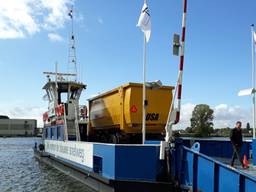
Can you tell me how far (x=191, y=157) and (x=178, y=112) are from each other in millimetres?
1407

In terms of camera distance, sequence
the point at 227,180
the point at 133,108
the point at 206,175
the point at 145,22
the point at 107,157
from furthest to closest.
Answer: the point at 133,108, the point at 145,22, the point at 107,157, the point at 206,175, the point at 227,180

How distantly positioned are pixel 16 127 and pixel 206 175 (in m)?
169

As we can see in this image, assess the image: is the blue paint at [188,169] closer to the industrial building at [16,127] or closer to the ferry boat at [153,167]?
the ferry boat at [153,167]

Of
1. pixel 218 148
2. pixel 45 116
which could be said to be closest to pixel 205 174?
pixel 218 148

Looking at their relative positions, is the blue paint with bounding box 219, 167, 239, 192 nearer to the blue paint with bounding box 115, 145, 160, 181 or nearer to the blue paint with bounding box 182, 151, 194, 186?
the blue paint with bounding box 182, 151, 194, 186

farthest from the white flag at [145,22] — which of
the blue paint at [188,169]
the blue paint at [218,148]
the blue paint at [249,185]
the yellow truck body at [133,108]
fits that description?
the blue paint at [249,185]

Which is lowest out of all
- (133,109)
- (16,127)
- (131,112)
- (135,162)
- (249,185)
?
(16,127)

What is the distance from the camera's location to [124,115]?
16.6 meters

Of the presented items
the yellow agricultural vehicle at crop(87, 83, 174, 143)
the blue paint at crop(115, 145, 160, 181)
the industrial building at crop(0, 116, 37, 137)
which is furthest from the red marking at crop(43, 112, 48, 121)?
the industrial building at crop(0, 116, 37, 137)

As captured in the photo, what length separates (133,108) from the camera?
1616 cm

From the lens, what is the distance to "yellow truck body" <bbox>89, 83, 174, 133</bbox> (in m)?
16.2

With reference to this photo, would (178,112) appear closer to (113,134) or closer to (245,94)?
(245,94)

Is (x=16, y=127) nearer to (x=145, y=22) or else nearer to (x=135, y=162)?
(x=145, y=22)

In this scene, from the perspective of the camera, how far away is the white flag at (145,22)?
13.0m
